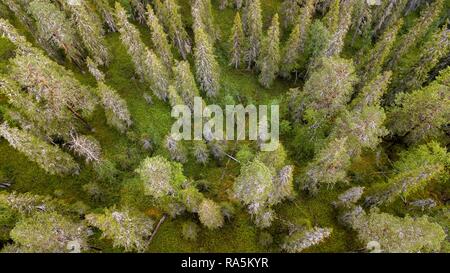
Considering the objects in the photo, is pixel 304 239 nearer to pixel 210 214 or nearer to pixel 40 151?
pixel 210 214

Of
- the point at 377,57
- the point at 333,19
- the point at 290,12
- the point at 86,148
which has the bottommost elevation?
the point at 86,148

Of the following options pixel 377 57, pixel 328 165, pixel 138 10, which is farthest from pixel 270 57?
pixel 138 10

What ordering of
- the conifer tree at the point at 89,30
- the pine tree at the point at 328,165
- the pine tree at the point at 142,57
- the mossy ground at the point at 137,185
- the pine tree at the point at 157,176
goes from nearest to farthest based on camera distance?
the pine tree at the point at 157,176, the pine tree at the point at 328,165, the mossy ground at the point at 137,185, the pine tree at the point at 142,57, the conifer tree at the point at 89,30

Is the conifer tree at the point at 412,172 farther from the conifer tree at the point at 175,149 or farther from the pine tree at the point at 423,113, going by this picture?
the conifer tree at the point at 175,149

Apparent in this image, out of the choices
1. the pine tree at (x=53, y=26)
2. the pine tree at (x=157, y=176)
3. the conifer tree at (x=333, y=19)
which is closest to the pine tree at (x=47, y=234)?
the pine tree at (x=157, y=176)

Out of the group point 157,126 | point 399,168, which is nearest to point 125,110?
point 157,126

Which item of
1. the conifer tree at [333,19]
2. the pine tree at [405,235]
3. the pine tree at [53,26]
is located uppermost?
the pine tree at [53,26]
